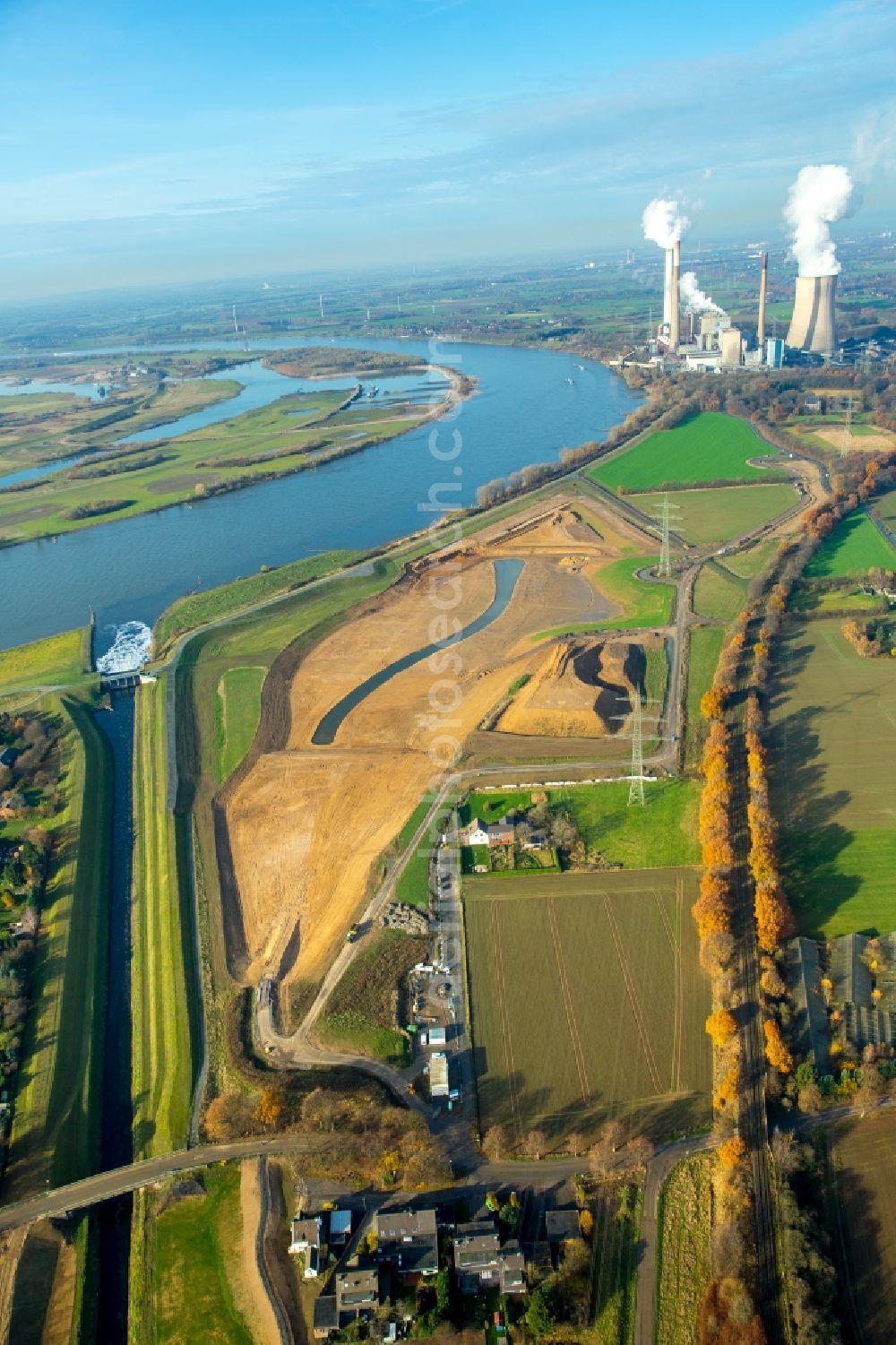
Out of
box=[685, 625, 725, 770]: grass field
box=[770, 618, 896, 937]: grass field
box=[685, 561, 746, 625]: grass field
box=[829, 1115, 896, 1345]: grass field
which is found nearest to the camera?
box=[829, 1115, 896, 1345]: grass field

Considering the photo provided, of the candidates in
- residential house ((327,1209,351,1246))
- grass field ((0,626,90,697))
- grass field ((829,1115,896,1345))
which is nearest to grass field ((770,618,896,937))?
grass field ((829,1115,896,1345))

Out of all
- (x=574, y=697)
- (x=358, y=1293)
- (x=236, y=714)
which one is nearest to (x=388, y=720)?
(x=236, y=714)

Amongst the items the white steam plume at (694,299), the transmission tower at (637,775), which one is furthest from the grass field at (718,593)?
the white steam plume at (694,299)

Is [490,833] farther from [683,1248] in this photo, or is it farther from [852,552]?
[852,552]

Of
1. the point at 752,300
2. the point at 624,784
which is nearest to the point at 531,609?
the point at 624,784

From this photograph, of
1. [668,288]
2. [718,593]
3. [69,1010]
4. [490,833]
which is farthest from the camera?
[668,288]

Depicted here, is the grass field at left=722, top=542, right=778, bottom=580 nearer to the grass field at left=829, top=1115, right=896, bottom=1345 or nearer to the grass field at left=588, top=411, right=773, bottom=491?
the grass field at left=588, top=411, right=773, bottom=491
